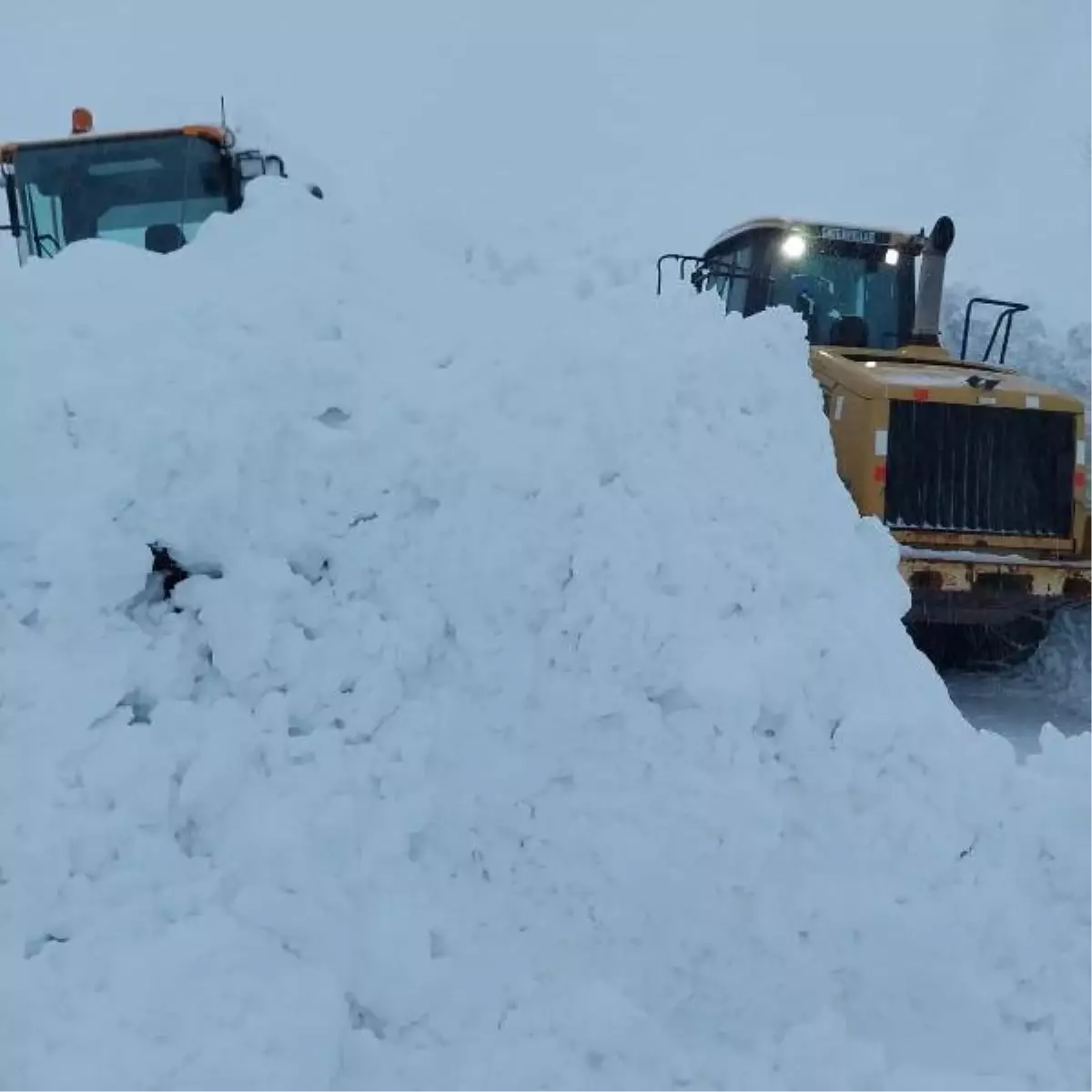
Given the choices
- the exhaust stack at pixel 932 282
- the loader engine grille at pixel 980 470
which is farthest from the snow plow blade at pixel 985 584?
the exhaust stack at pixel 932 282

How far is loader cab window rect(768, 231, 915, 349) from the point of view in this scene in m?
9.41

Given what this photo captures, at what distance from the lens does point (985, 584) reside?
743 cm

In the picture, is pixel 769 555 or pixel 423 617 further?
pixel 769 555

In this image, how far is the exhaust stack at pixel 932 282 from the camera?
9.20m

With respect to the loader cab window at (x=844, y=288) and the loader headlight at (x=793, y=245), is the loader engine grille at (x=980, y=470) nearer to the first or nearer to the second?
the loader cab window at (x=844, y=288)

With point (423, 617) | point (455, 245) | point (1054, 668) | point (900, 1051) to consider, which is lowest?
point (1054, 668)

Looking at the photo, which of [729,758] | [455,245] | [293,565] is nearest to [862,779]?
[729,758]

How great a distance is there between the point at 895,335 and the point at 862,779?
21.1 feet

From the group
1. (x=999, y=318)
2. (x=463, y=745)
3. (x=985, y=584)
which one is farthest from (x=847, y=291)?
Result: (x=463, y=745)

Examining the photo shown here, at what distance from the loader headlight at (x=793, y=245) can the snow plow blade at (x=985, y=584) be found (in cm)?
304

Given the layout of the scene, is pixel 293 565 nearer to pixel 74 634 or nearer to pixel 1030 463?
pixel 74 634

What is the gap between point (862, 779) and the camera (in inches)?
157

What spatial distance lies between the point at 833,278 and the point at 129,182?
5373 millimetres

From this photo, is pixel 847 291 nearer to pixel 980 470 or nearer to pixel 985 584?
pixel 980 470
